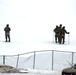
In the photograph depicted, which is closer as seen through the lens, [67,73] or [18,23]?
[67,73]

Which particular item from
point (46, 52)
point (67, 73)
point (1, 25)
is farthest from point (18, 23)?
point (67, 73)

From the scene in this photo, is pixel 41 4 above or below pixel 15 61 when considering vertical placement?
above

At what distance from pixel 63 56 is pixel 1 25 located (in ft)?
32.2

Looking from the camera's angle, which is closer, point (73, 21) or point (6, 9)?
point (73, 21)

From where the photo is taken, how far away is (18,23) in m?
21.1

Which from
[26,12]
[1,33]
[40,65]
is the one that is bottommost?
[40,65]

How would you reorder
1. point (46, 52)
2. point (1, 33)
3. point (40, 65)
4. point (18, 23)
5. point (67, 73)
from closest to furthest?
point (67, 73) → point (40, 65) → point (46, 52) → point (1, 33) → point (18, 23)

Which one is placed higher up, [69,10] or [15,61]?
[69,10]

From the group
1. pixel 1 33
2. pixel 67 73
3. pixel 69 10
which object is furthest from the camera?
pixel 69 10

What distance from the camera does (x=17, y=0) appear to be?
23219 mm

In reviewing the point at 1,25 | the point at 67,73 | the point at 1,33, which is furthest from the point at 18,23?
the point at 67,73

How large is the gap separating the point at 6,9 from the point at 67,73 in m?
17.2

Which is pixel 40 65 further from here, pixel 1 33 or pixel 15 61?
pixel 1 33

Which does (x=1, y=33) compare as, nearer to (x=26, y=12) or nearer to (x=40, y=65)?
(x=26, y=12)
